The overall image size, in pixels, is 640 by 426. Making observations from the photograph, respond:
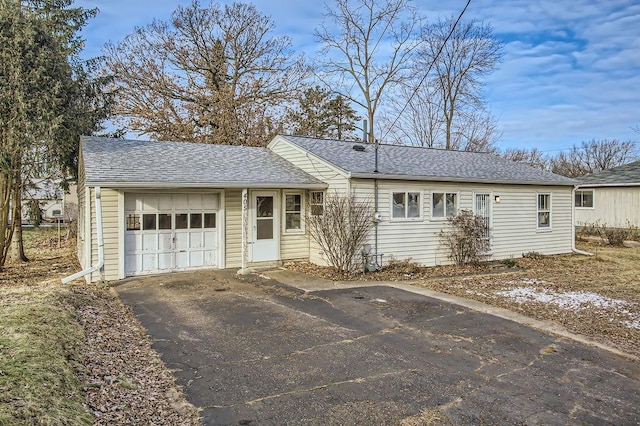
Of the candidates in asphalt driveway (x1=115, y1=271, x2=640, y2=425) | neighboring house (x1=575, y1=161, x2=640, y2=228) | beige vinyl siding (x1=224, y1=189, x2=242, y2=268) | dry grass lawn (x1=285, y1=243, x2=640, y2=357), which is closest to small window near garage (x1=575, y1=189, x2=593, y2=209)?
neighboring house (x1=575, y1=161, x2=640, y2=228)

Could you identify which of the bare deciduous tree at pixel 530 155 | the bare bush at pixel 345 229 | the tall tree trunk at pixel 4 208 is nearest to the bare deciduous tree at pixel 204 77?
the tall tree trunk at pixel 4 208

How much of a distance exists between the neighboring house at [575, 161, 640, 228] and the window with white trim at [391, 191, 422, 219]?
45.7ft

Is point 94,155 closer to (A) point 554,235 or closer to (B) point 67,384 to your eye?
(B) point 67,384

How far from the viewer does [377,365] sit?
538cm

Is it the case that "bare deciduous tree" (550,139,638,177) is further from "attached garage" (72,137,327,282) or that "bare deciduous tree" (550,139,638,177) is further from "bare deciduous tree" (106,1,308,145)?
"attached garage" (72,137,327,282)

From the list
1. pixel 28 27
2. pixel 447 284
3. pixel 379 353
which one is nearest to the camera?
pixel 379 353

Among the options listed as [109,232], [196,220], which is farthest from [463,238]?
[109,232]

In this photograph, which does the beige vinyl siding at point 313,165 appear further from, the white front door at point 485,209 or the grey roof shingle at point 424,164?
the white front door at point 485,209

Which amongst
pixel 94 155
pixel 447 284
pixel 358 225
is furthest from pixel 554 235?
pixel 94 155

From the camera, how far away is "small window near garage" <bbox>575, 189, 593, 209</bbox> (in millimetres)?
25062

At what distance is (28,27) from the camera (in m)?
13.0

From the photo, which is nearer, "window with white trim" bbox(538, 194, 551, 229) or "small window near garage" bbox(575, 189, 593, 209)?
"window with white trim" bbox(538, 194, 551, 229)

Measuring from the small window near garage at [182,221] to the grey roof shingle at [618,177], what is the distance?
1984 cm

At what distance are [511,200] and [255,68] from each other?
16634mm
